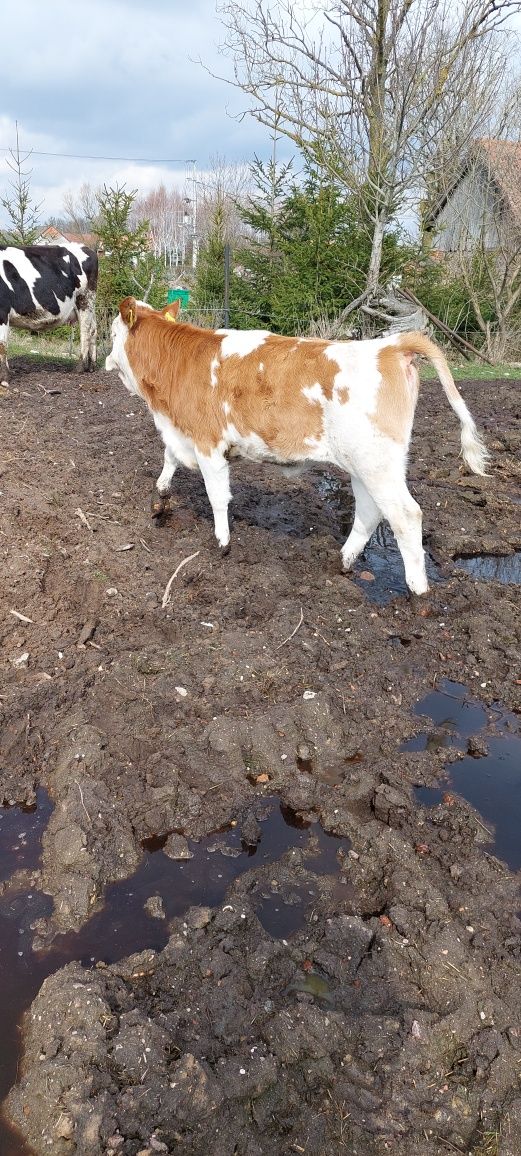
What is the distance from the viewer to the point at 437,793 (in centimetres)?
381

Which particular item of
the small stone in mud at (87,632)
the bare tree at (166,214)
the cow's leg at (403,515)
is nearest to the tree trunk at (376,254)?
the cow's leg at (403,515)

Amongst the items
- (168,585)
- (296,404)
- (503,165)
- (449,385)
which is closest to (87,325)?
(296,404)

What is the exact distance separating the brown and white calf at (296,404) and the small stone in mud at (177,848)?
2.68 meters

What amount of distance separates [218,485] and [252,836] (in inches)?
121

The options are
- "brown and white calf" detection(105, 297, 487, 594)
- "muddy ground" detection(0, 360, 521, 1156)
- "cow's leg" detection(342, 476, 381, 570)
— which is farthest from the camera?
"cow's leg" detection(342, 476, 381, 570)

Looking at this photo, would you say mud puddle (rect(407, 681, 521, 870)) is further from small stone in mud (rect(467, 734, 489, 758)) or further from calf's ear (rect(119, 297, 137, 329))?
calf's ear (rect(119, 297, 137, 329))

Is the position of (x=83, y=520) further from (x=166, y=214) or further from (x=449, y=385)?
(x=166, y=214)

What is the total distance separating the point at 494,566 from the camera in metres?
6.38

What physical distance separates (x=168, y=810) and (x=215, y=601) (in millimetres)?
1952

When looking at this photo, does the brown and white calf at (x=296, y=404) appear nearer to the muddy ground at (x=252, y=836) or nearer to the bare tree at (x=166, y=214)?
the muddy ground at (x=252, y=836)

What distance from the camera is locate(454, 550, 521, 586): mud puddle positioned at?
6.14 metres

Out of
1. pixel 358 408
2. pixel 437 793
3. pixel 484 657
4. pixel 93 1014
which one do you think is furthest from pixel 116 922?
pixel 358 408

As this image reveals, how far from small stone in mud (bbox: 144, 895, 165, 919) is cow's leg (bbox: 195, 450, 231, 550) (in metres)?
3.23

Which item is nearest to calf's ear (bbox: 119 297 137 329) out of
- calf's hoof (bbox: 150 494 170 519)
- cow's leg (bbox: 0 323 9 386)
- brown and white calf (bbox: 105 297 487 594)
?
brown and white calf (bbox: 105 297 487 594)
